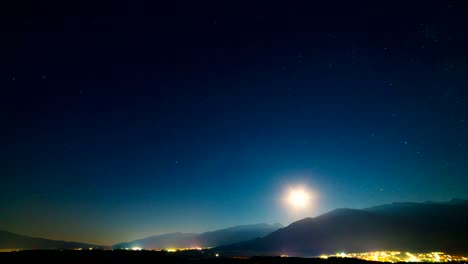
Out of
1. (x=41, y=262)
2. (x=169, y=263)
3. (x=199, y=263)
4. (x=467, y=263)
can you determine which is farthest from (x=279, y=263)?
(x=467, y=263)

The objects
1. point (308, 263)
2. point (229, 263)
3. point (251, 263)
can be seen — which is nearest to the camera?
point (251, 263)

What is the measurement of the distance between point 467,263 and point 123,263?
97467mm

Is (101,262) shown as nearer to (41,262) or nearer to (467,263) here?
(41,262)

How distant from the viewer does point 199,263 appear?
7375cm

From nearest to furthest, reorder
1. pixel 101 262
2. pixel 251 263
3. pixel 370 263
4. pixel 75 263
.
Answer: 1. pixel 75 263
2. pixel 101 262
3. pixel 251 263
4. pixel 370 263

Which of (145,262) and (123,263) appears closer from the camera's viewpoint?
(123,263)

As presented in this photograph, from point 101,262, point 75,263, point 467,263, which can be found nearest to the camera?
point 75,263

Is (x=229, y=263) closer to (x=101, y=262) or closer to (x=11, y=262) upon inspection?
(x=101, y=262)

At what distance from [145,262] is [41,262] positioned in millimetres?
20228

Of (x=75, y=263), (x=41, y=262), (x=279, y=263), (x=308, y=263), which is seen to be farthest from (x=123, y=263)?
(x=308, y=263)

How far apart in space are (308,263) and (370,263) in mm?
20007

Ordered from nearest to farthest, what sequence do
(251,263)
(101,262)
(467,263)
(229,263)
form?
(101,262), (251,263), (229,263), (467,263)

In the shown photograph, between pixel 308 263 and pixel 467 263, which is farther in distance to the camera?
pixel 467 263

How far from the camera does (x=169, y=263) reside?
73688 millimetres
